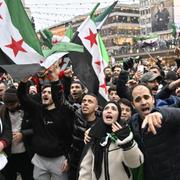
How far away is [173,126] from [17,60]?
2.49m

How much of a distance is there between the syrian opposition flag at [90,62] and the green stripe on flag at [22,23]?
0.79 m

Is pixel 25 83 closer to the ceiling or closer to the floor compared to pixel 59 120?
closer to the ceiling

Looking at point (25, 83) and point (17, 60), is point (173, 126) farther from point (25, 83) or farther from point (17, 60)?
point (17, 60)

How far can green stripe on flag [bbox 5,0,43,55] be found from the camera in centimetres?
488

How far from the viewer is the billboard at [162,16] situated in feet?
243

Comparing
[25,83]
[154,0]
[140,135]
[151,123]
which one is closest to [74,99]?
[25,83]

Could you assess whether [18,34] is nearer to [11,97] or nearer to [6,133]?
[11,97]

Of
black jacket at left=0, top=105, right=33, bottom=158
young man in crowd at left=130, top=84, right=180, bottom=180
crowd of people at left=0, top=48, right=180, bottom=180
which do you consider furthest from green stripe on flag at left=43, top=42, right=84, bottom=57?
young man in crowd at left=130, top=84, right=180, bottom=180

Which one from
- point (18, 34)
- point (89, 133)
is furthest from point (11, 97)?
point (89, 133)

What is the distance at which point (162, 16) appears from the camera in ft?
244

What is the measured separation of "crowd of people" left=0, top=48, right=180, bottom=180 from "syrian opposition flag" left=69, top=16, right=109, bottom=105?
16cm

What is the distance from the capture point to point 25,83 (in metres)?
4.59

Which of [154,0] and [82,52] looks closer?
[82,52]

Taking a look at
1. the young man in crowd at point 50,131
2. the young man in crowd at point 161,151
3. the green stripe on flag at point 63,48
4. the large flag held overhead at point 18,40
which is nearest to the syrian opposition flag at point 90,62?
the green stripe on flag at point 63,48
